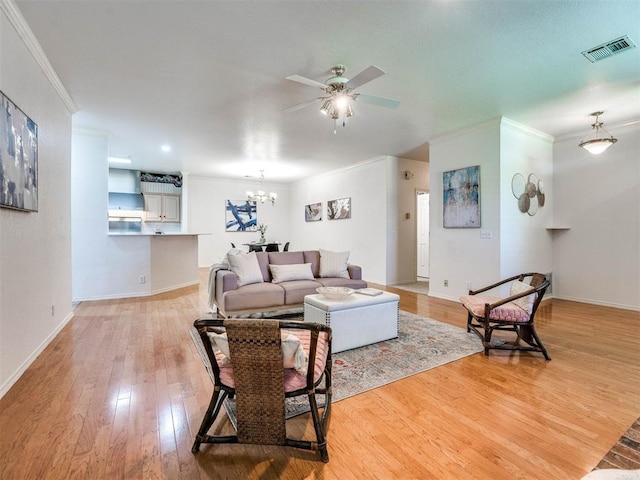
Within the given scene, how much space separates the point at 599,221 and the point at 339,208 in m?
4.77

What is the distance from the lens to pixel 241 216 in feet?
29.6

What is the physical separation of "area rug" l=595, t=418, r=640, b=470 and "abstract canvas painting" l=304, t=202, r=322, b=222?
23.0ft

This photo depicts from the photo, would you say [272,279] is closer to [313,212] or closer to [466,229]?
[466,229]

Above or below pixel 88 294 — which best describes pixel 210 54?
above

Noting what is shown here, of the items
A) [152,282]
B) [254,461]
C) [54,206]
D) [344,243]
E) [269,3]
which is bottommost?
[254,461]

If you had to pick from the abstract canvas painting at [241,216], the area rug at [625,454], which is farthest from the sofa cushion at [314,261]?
the abstract canvas painting at [241,216]

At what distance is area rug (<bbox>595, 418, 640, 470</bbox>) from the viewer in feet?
4.75

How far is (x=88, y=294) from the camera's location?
4.70m

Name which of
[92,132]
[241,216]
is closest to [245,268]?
[92,132]

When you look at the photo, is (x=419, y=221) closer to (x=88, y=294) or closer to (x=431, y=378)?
(x=431, y=378)

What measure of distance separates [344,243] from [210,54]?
17.2 ft

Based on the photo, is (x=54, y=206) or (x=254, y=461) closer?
(x=254, y=461)

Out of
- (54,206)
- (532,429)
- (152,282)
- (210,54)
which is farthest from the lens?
(152,282)

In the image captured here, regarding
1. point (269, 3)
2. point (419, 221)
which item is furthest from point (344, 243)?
point (269, 3)
